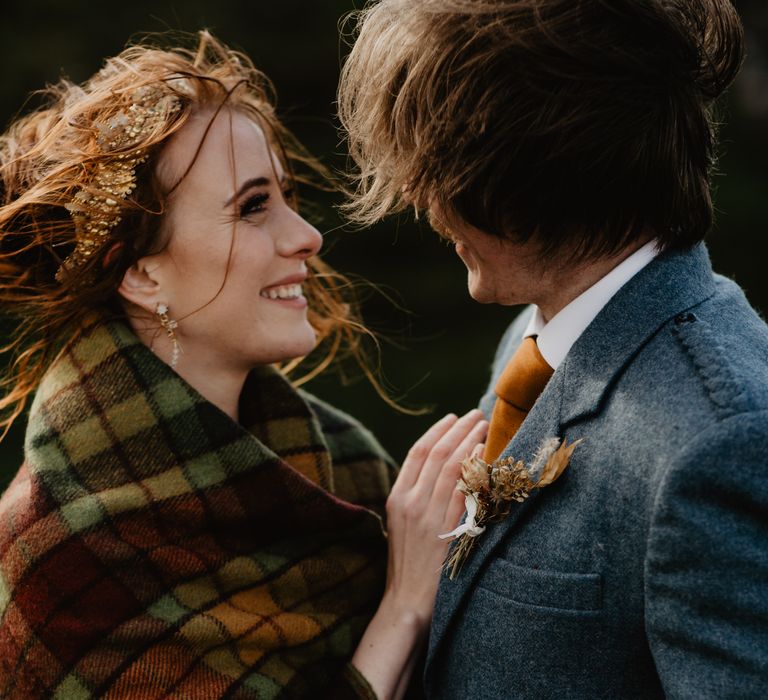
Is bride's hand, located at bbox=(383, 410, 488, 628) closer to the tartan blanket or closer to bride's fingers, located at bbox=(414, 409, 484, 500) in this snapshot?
bride's fingers, located at bbox=(414, 409, 484, 500)

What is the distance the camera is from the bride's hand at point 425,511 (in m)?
2.22

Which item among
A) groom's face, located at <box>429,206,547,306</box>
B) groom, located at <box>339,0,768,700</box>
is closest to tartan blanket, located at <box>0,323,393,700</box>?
groom, located at <box>339,0,768,700</box>

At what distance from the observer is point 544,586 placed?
174cm

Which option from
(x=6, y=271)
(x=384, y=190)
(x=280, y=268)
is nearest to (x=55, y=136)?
(x=6, y=271)

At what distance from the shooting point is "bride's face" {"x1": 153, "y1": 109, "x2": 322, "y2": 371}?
7.75 feet

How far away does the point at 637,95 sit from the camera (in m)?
1.71

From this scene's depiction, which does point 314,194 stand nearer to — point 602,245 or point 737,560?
point 602,245

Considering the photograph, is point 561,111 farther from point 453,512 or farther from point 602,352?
point 453,512

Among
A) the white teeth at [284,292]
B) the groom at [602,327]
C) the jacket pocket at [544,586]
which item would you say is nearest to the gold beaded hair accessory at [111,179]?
the white teeth at [284,292]

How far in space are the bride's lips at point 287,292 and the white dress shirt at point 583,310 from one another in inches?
30.3

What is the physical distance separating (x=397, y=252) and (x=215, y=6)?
94.1 inches

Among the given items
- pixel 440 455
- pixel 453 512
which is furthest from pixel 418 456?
pixel 453 512

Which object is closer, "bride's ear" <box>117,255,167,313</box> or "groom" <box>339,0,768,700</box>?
"groom" <box>339,0,768,700</box>

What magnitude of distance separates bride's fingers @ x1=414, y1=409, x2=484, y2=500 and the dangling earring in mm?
721
